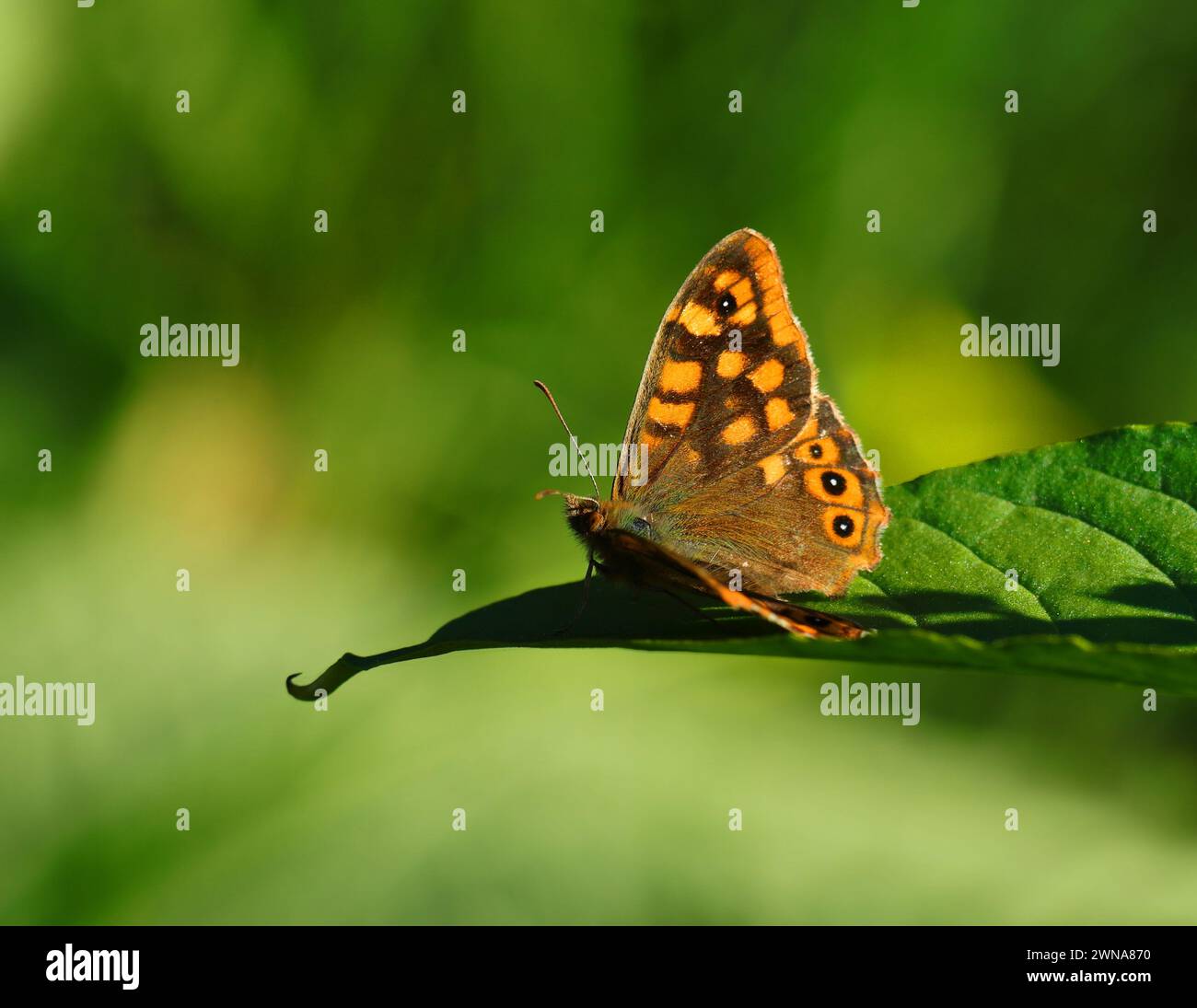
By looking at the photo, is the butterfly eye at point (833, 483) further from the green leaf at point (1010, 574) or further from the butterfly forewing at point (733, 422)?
the green leaf at point (1010, 574)

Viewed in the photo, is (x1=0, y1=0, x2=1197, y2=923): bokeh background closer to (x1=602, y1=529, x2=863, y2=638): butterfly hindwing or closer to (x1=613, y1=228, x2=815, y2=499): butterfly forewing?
(x1=613, y1=228, x2=815, y2=499): butterfly forewing

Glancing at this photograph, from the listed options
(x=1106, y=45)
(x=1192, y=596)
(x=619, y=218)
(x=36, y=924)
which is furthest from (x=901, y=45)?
(x=36, y=924)

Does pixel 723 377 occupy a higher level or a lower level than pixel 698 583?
higher

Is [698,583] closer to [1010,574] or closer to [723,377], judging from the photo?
[1010,574]

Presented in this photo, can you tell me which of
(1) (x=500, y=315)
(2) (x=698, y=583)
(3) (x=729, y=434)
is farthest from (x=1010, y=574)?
(1) (x=500, y=315)

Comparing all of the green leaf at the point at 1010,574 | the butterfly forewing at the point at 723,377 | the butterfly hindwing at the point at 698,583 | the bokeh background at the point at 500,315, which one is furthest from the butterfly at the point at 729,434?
the bokeh background at the point at 500,315

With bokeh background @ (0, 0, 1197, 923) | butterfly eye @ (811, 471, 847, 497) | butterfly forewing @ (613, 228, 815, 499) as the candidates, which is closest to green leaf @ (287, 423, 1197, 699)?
butterfly eye @ (811, 471, 847, 497)

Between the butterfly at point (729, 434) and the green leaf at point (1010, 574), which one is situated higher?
the butterfly at point (729, 434)
